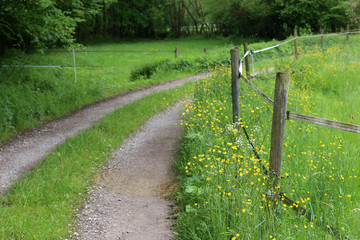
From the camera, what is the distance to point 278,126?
12.1ft

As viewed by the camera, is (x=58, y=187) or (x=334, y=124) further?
(x=58, y=187)

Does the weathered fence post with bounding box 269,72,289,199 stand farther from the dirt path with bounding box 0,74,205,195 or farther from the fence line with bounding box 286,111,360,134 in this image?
the dirt path with bounding box 0,74,205,195

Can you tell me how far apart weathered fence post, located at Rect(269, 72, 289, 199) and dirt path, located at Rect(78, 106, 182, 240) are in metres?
1.44

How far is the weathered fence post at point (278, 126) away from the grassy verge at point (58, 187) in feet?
8.50

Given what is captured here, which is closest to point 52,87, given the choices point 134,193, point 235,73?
point 134,193

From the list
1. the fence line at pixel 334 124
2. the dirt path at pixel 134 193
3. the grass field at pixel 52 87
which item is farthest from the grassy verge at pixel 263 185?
the grass field at pixel 52 87

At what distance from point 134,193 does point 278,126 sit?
2.69 m

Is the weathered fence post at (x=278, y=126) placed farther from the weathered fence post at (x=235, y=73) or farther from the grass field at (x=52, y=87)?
the grass field at (x=52, y=87)

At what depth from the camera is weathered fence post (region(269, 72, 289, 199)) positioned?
358cm

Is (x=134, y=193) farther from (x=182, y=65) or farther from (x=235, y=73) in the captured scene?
(x=182, y=65)

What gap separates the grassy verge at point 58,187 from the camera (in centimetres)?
411

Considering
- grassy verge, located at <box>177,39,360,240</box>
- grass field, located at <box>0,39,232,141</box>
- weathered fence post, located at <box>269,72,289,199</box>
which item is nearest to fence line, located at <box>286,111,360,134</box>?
weathered fence post, located at <box>269,72,289,199</box>

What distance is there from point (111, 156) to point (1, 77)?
677 cm

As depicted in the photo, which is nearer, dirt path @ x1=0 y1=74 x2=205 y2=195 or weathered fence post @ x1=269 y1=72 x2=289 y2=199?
weathered fence post @ x1=269 y1=72 x2=289 y2=199
